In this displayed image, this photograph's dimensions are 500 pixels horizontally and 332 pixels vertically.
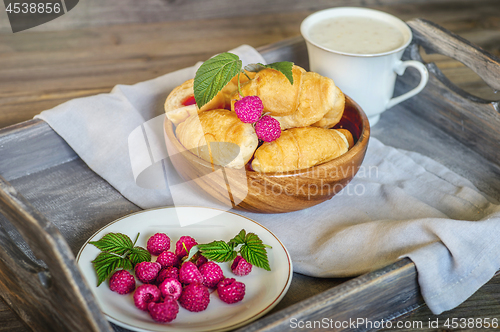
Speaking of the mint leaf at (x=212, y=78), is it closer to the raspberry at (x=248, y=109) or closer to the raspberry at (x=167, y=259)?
the raspberry at (x=248, y=109)

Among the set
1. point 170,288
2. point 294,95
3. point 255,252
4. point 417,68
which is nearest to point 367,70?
point 417,68

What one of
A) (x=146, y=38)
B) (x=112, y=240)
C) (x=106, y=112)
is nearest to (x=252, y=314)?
(x=112, y=240)

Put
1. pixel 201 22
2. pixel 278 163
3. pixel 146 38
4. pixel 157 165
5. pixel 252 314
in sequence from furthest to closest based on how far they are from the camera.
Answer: pixel 201 22, pixel 146 38, pixel 157 165, pixel 278 163, pixel 252 314

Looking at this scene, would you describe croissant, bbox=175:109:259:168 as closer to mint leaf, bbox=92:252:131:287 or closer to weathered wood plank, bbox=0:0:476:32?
mint leaf, bbox=92:252:131:287

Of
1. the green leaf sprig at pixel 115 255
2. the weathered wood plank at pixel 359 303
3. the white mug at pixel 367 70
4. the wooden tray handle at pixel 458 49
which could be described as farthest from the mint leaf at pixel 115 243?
the wooden tray handle at pixel 458 49

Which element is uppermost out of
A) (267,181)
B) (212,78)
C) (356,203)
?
(212,78)

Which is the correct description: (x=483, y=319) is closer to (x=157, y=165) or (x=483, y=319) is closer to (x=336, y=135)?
(x=336, y=135)

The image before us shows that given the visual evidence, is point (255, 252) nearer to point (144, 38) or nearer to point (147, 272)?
point (147, 272)
